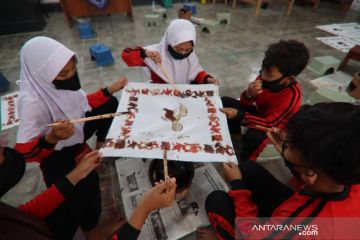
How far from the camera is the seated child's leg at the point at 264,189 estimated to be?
0.92m

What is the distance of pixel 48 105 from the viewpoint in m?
1.01

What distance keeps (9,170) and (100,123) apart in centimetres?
71

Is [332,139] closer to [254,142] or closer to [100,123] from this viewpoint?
[254,142]

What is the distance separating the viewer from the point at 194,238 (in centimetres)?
105

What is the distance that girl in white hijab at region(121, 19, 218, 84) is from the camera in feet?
4.16

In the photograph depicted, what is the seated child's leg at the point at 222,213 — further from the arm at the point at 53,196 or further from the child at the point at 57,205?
the arm at the point at 53,196

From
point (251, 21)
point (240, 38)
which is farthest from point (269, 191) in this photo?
point (251, 21)

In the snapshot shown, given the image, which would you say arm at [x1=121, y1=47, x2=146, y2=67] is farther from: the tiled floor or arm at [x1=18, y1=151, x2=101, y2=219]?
arm at [x1=18, y1=151, x2=101, y2=219]

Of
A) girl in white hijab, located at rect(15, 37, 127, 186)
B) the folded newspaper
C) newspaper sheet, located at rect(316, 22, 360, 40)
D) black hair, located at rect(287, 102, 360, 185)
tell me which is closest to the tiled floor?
the folded newspaper

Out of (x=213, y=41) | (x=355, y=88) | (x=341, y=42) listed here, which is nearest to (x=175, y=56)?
(x=355, y=88)

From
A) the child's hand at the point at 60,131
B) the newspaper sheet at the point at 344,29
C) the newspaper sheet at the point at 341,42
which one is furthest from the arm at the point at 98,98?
the newspaper sheet at the point at 344,29

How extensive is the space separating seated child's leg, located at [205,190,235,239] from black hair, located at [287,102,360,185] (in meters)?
0.44

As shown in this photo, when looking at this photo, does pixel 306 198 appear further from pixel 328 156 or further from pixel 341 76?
pixel 341 76

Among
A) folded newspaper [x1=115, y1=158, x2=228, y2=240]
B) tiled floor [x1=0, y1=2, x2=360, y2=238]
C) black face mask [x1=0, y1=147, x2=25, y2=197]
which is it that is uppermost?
black face mask [x1=0, y1=147, x2=25, y2=197]
